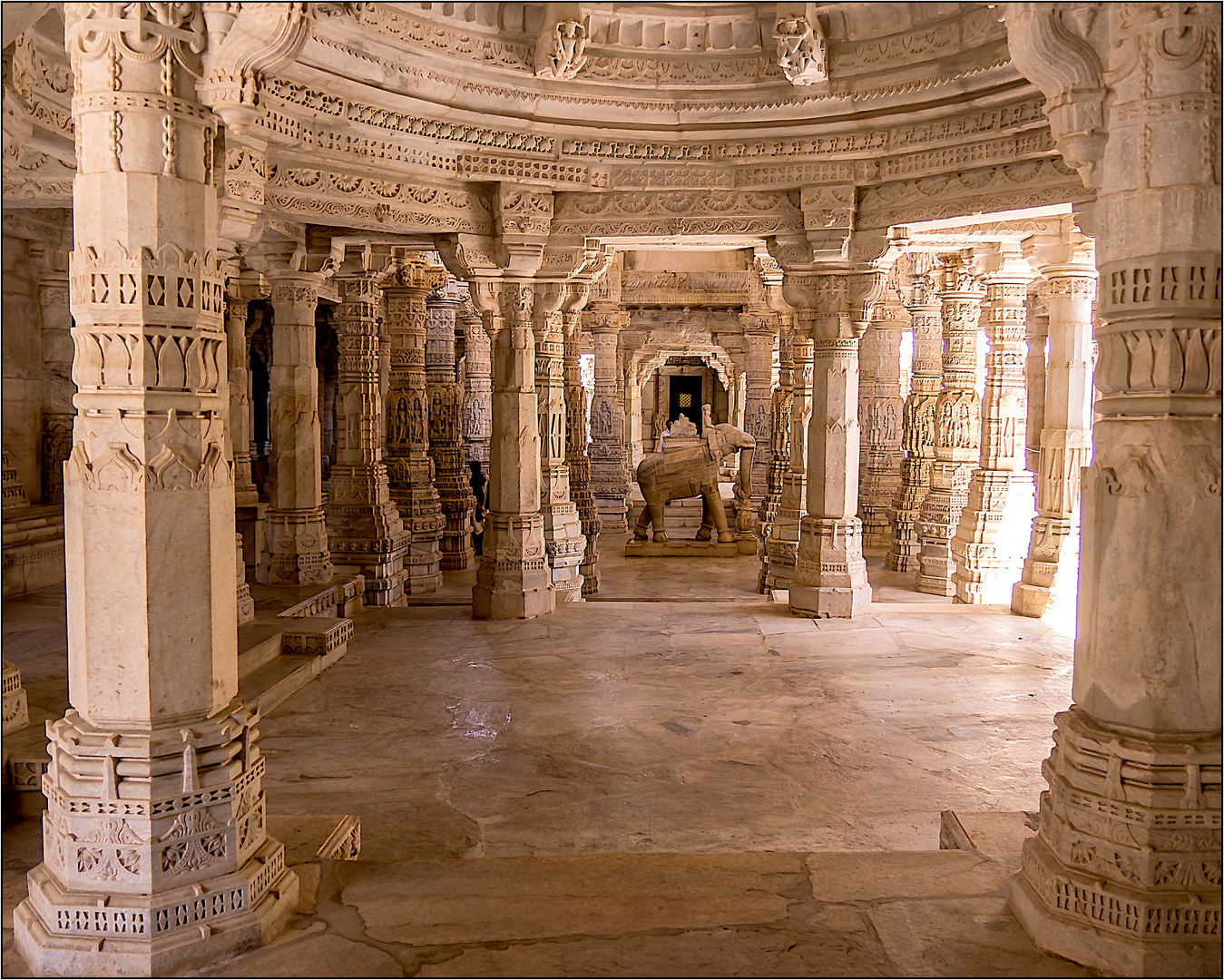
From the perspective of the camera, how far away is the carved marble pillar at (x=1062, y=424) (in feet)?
26.5

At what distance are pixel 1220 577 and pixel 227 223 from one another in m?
5.16

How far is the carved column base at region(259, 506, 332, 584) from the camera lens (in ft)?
27.9

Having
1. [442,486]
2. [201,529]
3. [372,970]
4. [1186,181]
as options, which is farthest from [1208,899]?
[442,486]

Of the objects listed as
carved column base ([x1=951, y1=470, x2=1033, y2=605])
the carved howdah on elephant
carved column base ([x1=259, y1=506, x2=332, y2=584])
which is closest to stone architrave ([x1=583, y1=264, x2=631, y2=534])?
the carved howdah on elephant

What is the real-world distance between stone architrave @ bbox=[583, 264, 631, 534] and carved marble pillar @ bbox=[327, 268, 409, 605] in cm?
760

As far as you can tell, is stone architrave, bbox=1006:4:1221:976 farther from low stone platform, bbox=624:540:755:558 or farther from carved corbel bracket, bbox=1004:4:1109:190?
low stone platform, bbox=624:540:755:558

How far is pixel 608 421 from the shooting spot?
62.5ft

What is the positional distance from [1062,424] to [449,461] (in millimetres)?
8147

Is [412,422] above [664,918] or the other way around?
above

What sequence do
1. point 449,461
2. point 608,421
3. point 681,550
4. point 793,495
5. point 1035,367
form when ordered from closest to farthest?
point 1035,367 < point 793,495 < point 449,461 < point 681,550 < point 608,421

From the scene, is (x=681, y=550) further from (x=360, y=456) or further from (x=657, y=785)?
(x=657, y=785)

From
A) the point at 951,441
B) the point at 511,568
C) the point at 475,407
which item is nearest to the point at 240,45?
the point at 511,568

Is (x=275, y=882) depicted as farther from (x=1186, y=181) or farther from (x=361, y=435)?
(x=361, y=435)

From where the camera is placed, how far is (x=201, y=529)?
8.91 feet
